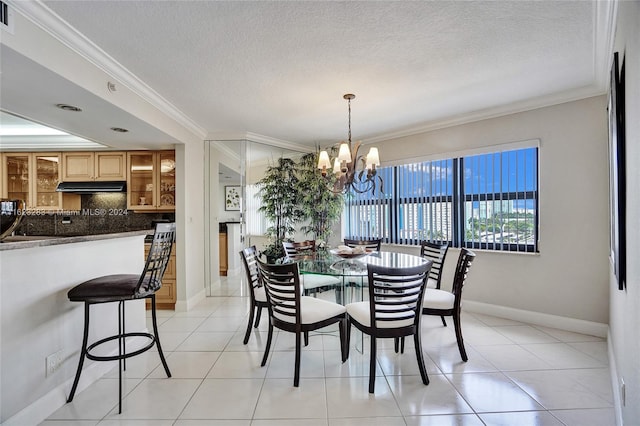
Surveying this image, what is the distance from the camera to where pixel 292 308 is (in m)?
2.36

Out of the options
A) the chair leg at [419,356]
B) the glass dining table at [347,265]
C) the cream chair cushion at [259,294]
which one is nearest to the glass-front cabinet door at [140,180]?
the cream chair cushion at [259,294]

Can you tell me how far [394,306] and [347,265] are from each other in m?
0.76

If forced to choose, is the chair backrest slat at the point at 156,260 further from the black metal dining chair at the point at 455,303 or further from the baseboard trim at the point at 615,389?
the baseboard trim at the point at 615,389

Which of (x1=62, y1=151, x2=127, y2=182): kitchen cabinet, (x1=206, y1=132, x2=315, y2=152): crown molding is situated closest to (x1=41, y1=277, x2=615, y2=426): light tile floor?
(x1=62, y1=151, x2=127, y2=182): kitchen cabinet

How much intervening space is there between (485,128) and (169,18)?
3.57 metres

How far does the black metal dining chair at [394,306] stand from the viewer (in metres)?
2.15

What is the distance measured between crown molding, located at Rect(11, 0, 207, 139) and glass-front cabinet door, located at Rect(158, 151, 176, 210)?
105cm

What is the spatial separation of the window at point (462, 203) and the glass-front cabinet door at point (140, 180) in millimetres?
3032

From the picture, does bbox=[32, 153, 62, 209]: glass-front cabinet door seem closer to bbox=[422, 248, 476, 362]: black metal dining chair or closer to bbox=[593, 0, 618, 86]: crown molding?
bbox=[422, 248, 476, 362]: black metal dining chair

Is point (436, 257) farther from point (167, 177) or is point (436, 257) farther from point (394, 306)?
point (167, 177)

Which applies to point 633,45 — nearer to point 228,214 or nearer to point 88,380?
point 88,380

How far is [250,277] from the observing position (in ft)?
10.1

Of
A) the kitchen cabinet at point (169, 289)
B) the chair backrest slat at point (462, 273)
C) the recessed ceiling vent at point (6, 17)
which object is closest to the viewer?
the recessed ceiling vent at point (6, 17)

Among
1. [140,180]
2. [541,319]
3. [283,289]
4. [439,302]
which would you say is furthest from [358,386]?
[140,180]
